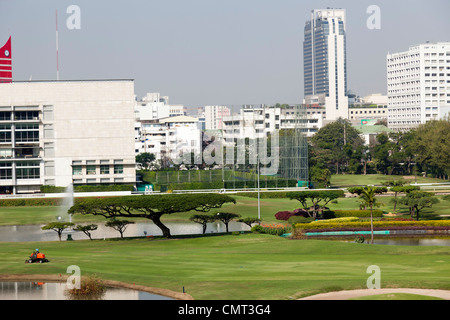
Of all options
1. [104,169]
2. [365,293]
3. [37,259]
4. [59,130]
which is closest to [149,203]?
[37,259]

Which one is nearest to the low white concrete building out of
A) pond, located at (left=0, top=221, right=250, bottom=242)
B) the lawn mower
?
pond, located at (left=0, top=221, right=250, bottom=242)

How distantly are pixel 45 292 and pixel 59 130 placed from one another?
8451 centimetres

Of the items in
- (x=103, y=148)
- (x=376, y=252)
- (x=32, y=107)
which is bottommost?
(x=376, y=252)

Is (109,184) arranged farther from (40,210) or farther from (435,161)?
(435,161)

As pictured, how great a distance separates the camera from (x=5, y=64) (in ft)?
404

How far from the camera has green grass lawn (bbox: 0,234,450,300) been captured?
38.7 metres

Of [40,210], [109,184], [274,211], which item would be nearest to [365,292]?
[274,211]

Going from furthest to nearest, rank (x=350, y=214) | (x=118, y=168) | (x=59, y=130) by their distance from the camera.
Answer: (x=118, y=168) → (x=59, y=130) → (x=350, y=214)

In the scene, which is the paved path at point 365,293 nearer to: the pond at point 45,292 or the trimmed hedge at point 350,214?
the pond at point 45,292

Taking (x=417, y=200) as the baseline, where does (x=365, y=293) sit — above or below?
below

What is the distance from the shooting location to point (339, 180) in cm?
14988

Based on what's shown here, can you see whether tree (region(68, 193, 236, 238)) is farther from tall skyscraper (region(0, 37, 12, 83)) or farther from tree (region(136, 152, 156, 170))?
tree (region(136, 152, 156, 170))

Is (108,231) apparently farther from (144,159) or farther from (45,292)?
(144,159)
